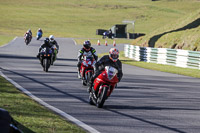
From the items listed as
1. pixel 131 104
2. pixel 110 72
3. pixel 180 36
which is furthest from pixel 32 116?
pixel 180 36

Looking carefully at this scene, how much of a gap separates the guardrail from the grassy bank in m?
15.8

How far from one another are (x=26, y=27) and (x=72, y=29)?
928 cm

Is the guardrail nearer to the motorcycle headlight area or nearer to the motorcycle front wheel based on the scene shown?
the motorcycle headlight area

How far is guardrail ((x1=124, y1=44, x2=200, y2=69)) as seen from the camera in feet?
85.7

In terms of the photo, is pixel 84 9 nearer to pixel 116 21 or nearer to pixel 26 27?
pixel 116 21

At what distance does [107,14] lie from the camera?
124 meters

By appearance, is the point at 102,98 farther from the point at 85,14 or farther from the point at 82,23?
the point at 85,14

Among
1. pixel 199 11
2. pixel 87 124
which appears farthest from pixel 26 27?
pixel 87 124

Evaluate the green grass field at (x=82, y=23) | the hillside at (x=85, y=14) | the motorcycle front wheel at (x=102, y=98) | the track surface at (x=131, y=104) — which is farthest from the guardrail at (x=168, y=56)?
the hillside at (x=85, y=14)

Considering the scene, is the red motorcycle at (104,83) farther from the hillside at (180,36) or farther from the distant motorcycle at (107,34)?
the distant motorcycle at (107,34)

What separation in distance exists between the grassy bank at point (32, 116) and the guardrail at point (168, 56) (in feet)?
51.7

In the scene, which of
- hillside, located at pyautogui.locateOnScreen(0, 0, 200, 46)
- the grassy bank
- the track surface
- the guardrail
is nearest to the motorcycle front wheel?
the track surface

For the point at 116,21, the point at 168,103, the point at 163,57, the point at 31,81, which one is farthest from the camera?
the point at 116,21

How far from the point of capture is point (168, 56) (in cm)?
2930
